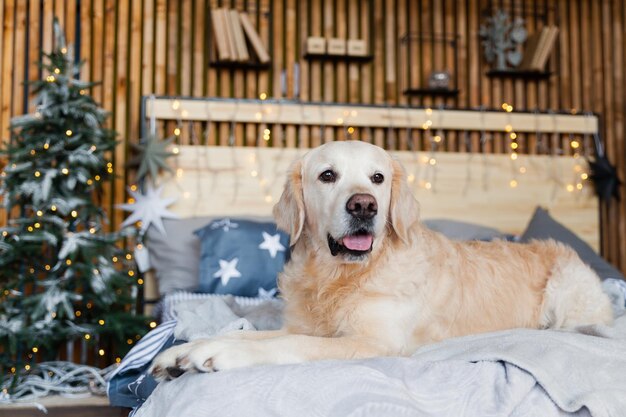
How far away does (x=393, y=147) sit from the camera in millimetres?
4434

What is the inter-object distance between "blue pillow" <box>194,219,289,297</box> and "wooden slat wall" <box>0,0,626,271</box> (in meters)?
0.91

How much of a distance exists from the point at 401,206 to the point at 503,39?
294 centimetres

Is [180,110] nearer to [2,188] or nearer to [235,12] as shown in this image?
[235,12]

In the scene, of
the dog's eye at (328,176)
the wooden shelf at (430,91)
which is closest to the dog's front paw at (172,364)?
the dog's eye at (328,176)

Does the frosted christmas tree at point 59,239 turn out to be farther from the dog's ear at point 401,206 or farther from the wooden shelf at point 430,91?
the wooden shelf at point 430,91

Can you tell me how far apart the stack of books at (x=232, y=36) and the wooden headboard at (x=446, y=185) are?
571mm

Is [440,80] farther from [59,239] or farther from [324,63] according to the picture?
[59,239]

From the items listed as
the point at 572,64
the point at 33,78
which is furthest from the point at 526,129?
the point at 33,78

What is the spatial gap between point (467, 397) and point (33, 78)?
348cm

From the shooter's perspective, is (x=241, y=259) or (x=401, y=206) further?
(x=241, y=259)

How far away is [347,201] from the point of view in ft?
6.38

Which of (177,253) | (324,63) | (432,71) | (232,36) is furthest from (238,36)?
(177,253)

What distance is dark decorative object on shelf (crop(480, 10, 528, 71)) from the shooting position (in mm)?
4641

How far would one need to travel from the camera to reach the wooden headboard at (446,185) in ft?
13.4
